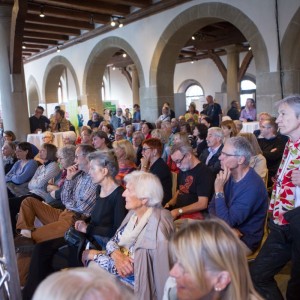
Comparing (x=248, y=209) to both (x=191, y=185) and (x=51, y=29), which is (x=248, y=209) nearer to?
(x=191, y=185)

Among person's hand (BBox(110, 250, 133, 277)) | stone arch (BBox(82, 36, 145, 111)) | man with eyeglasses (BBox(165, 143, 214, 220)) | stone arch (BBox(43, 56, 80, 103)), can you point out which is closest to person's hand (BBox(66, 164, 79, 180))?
man with eyeglasses (BBox(165, 143, 214, 220))

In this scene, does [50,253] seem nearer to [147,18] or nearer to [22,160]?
[22,160]

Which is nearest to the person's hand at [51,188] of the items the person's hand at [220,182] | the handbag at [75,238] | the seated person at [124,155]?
the seated person at [124,155]

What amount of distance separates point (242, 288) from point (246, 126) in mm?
5698

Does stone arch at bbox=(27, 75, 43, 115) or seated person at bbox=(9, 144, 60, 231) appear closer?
seated person at bbox=(9, 144, 60, 231)

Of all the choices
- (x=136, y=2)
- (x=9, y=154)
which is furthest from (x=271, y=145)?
(x=136, y=2)

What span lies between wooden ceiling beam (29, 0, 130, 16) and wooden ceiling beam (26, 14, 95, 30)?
940 millimetres

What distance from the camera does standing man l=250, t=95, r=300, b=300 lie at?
207 centimetres

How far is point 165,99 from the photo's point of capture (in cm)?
892

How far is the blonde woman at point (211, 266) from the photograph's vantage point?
1.16 meters

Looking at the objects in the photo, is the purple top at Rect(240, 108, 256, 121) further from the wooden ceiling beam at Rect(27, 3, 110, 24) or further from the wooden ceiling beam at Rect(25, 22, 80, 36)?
the wooden ceiling beam at Rect(25, 22, 80, 36)

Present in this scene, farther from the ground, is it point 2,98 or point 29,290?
point 2,98

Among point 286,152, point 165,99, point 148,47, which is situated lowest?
point 286,152

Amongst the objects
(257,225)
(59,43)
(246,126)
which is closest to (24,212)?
(257,225)
